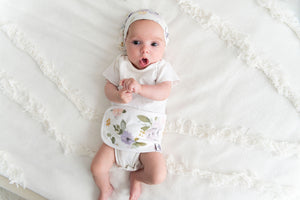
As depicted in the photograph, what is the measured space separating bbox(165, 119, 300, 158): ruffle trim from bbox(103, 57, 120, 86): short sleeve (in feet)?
0.97

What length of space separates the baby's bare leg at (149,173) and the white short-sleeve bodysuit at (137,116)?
33mm

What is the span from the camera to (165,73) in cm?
100

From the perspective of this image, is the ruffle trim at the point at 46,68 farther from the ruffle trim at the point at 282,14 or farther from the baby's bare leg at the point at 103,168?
the ruffle trim at the point at 282,14

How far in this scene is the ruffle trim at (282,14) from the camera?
1018 mm

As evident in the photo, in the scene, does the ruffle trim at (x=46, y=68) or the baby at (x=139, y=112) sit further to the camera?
Answer: the ruffle trim at (x=46, y=68)

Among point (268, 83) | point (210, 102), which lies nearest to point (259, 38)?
point (268, 83)

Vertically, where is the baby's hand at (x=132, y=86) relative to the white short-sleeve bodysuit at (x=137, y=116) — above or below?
above

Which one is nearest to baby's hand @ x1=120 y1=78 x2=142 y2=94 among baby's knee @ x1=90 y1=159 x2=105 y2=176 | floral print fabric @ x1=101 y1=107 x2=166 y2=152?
floral print fabric @ x1=101 y1=107 x2=166 y2=152

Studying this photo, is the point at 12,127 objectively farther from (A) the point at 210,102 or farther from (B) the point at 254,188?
(B) the point at 254,188

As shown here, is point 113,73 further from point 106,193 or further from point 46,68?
point 106,193

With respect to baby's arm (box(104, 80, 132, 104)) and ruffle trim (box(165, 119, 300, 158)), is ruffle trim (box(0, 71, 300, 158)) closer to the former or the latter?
ruffle trim (box(165, 119, 300, 158))

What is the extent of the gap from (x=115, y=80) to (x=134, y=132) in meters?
0.25

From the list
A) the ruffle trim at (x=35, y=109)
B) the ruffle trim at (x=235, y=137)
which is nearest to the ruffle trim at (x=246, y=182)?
the ruffle trim at (x=235, y=137)

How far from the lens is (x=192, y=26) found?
1098 millimetres
